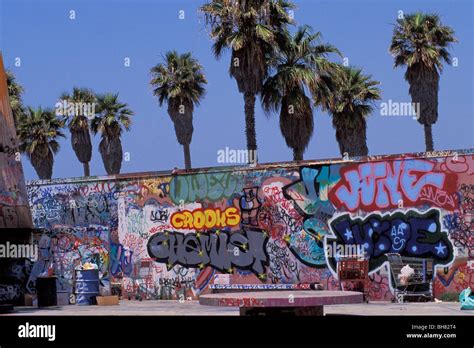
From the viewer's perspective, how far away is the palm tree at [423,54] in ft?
149

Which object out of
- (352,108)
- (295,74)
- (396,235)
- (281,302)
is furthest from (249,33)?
(281,302)

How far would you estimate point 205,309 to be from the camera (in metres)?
24.7

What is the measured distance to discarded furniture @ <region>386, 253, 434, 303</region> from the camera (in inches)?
1032

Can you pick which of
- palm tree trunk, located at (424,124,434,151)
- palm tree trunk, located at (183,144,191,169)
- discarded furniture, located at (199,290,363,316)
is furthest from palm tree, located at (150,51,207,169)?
discarded furniture, located at (199,290,363,316)

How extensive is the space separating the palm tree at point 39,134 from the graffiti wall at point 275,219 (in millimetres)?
15650

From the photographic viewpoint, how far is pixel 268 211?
29.0 meters

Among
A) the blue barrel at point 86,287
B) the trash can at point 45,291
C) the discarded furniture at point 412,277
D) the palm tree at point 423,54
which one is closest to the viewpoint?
the discarded furniture at point 412,277

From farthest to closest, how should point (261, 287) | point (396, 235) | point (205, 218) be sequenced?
point (205, 218) < point (261, 287) < point (396, 235)

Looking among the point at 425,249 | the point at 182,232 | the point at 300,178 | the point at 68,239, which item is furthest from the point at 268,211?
the point at 68,239

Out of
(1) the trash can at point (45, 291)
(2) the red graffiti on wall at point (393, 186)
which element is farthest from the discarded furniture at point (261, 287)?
(1) the trash can at point (45, 291)

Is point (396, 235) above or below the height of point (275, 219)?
below

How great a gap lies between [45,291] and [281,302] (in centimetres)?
1672

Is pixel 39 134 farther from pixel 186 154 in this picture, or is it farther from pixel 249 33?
pixel 249 33

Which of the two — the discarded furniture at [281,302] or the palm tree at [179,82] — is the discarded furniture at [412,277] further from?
the palm tree at [179,82]
